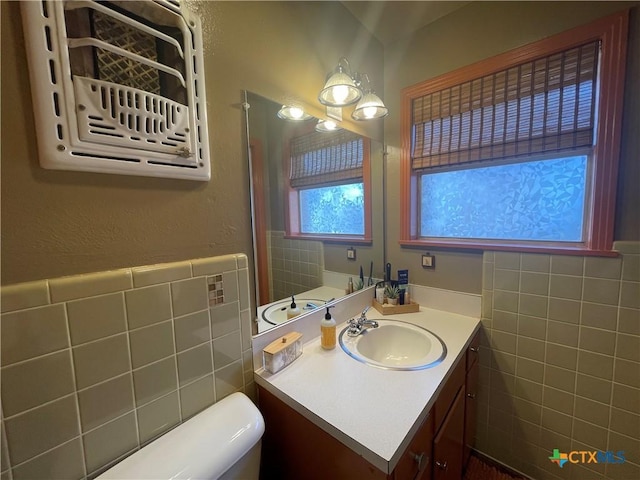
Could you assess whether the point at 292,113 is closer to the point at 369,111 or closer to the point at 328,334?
the point at 369,111

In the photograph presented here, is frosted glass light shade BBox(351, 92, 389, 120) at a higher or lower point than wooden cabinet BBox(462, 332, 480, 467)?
higher

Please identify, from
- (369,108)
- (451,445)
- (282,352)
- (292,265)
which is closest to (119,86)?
(292,265)

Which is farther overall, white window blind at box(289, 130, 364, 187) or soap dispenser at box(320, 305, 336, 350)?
white window blind at box(289, 130, 364, 187)

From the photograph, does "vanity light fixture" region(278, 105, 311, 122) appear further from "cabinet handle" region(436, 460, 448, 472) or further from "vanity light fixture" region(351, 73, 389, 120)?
"cabinet handle" region(436, 460, 448, 472)

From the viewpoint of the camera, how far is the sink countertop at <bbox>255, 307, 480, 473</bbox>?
686mm

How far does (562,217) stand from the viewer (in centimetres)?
125

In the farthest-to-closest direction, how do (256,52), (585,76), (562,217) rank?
(562,217) → (585,76) → (256,52)

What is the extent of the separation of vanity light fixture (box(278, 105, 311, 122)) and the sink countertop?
3.39ft

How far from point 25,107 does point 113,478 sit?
2.83ft

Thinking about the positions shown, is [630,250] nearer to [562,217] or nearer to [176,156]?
[562,217]

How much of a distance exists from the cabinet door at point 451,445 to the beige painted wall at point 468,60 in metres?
0.62

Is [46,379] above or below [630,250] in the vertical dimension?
below

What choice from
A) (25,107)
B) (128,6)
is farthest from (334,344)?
(128,6)

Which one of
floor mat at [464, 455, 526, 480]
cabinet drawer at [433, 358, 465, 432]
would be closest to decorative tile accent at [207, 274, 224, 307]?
cabinet drawer at [433, 358, 465, 432]
